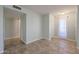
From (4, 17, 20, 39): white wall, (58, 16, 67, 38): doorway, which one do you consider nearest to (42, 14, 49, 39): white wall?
(58, 16, 67, 38): doorway

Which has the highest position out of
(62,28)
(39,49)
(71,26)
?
(71,26)

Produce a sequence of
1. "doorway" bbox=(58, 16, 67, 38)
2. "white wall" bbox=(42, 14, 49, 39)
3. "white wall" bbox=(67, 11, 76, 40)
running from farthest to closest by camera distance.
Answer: "doorway" bbox=(58, 16, 67, 38)
"white wall" bbox=(42, 14, 49, 39)
"white wall" bbox=(67, 11, 76, 40)

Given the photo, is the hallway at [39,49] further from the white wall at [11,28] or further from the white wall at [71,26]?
the white wall at [11,28]

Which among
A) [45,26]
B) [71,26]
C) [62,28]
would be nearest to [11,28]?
[45,26]

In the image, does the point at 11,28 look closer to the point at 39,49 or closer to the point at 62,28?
the point at 39,49

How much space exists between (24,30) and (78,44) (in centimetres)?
316

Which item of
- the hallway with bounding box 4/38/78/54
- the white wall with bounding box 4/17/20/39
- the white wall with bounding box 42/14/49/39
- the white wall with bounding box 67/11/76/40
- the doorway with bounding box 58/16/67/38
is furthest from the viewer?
the doorway with bounding box 58/16/67/38

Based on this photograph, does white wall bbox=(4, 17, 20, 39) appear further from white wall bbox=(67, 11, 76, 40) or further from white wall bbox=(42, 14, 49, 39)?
white wall bbox=(67, 11, 76, 40)

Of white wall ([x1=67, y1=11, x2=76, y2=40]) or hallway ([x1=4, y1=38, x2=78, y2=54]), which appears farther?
white wall ([x1=67, y1=11, x2=76, y2=40])

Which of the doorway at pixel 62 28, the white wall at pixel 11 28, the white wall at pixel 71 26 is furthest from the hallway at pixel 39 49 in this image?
the doorway at pixel 62 28

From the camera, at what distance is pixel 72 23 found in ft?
18.9
